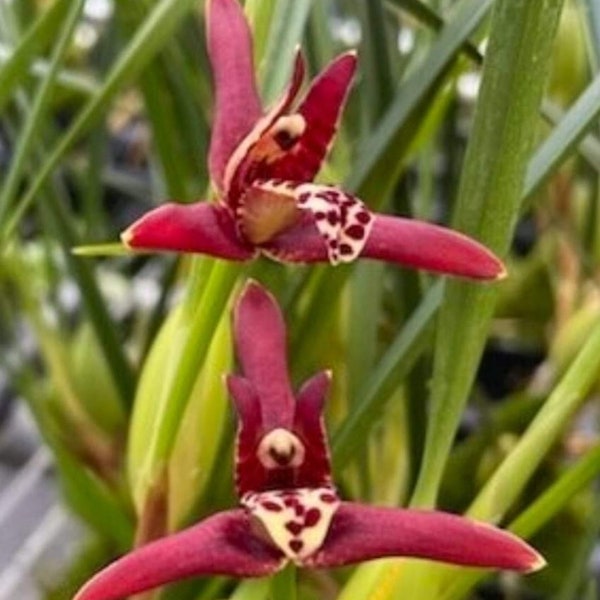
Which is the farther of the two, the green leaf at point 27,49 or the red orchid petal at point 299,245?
the green leaf at point 27,49

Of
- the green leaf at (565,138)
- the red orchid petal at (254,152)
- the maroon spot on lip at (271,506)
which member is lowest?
the maroon spot on lip at (271,506)

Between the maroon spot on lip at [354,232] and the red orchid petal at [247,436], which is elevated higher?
the maroon spot on lip at [354,232]

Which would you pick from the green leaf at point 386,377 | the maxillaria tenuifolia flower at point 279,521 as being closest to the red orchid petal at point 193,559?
the maxillaria tenuifolia flower at point 279,521

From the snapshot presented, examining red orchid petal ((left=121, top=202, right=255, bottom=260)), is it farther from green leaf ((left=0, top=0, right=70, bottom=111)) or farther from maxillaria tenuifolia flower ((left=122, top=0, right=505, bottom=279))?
green leaf ((left=0, top=0, right=70, bottom=111))

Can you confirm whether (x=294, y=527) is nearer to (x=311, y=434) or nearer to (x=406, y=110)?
(x=311, y=434)

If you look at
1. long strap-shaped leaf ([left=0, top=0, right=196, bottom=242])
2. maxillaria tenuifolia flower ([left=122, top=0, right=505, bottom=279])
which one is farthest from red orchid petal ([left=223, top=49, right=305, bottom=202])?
long strap-shaped leaf ([left=0, top=0, right=196, bottom=242])

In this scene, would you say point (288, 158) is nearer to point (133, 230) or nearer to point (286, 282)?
point (133, 230)

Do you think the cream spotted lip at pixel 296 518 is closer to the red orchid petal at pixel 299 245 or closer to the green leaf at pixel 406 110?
the red orchid petal at pixel 299 245
